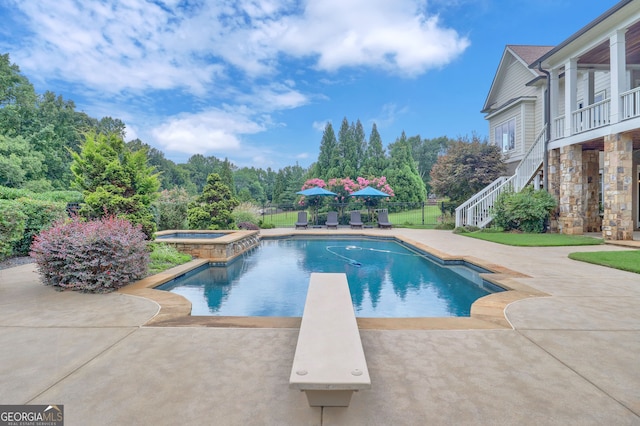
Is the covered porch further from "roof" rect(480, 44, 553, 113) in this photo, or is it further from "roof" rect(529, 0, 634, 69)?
"roof" rect(480, 44, 553, 113)

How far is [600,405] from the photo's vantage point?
199cm

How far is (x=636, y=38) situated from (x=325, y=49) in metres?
12.2

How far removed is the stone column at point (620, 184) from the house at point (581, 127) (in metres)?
0.02

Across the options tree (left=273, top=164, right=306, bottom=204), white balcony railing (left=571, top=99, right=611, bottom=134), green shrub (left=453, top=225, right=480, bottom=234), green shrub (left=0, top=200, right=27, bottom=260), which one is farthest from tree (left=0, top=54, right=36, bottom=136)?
white balcony railing (left=571, top=99, right=611, bottom=134)

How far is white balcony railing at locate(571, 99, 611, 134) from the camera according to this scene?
31.6 ft

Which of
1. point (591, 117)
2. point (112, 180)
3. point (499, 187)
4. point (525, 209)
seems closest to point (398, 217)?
point (499, 187)

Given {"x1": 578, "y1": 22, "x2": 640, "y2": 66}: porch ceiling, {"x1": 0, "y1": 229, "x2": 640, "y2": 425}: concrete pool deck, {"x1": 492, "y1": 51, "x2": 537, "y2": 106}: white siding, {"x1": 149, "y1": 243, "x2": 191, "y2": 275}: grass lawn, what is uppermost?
{"x1": 492, "y1": 51, "x2": 537, "y2": 106}: white siding

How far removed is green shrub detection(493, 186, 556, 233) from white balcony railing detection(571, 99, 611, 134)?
2.31 meters

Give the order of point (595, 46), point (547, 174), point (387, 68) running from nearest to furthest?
point (595, 46) < point (547, 174) < point (387, 68)

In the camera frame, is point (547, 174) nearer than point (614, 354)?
No

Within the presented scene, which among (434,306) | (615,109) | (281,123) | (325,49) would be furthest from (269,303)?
(281,123)

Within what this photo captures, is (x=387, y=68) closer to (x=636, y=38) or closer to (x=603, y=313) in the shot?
(x=636, y=38)

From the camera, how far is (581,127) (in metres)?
10.4

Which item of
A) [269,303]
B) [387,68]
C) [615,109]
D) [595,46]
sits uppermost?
[387,68]
